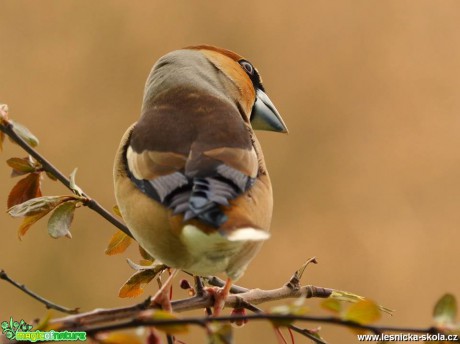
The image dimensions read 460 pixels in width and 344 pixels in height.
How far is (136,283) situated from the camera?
1208 mm

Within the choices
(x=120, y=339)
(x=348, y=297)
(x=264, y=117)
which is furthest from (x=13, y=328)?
(x=264, y=117)

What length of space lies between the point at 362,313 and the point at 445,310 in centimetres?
10

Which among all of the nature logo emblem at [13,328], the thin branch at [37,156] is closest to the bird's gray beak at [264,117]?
the thin branch at [37,156]

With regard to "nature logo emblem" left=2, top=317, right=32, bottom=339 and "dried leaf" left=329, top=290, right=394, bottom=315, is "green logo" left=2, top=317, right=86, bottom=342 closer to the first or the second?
"nature logo emblem" left=2, top=317, right=32, bottom=339

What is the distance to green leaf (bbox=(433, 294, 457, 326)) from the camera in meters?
0.71

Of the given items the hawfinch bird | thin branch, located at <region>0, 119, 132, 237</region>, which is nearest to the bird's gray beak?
the hawfinch bird

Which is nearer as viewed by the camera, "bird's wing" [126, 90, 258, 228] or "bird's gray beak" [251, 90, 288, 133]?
"bird's wing" [126, 90, 258, 228]

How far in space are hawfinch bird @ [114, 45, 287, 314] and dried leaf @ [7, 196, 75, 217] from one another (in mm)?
106

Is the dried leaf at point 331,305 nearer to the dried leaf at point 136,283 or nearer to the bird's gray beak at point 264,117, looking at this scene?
the dried leaf at point 136,283

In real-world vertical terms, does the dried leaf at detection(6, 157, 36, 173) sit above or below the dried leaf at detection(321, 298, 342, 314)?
below

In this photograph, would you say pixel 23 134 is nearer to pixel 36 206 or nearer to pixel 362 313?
pixel 36 206

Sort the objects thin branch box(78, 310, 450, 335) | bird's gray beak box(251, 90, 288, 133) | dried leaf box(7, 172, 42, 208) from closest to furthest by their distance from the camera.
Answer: thin branch box(78, 310, 450, 335) → dried leaf box(7, 172, 42, 208) → bird's gray beak box(251, 90, 288, 133)

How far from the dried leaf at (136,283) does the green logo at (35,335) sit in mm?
417

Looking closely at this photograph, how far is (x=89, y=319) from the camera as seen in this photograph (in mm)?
771
